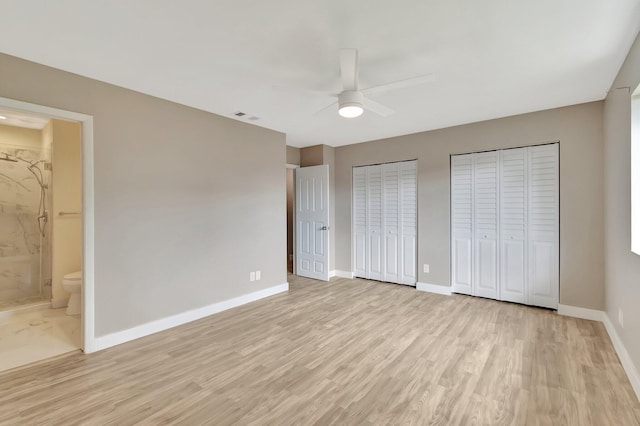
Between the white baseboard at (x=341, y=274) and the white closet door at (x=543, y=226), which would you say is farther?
the white baseboard at (x=341, y=274)

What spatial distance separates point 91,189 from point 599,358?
4.70 meters

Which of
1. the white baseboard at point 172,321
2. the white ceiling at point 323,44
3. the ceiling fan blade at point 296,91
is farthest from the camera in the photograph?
the ceiling fan blade at point 296,91

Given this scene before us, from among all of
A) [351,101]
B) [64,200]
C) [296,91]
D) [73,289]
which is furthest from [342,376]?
[64,200]

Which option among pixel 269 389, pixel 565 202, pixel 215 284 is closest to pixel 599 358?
pixel 565 202

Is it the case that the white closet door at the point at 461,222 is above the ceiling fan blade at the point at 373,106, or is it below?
below

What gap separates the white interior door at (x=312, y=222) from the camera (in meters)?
5.01

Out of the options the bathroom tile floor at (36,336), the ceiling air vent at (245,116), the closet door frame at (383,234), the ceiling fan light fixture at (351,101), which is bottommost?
the bathroom tile floor at (36,336)

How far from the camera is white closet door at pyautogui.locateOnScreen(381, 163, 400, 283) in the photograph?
16.1 feet

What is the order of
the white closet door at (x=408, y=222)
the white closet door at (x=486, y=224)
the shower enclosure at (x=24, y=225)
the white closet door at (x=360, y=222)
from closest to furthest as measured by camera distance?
the shower enclosure at (x=24, y=225) → the white closet door at (x=486, y=224) → the white closet door at (x=408, y=222) → the white closet door at (x=360, y=222)

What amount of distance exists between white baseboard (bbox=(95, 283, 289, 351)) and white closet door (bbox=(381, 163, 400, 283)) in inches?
80.3

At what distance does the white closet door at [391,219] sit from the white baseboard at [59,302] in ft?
15.3

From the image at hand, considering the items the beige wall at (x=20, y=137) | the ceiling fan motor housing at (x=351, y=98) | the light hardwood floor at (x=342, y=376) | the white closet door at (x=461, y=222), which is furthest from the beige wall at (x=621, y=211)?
the beige wall at (x=20, y=137)

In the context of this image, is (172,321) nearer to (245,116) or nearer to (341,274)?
(245,116)

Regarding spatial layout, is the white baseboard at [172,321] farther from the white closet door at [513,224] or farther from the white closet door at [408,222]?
the white closet door at [513,224]
